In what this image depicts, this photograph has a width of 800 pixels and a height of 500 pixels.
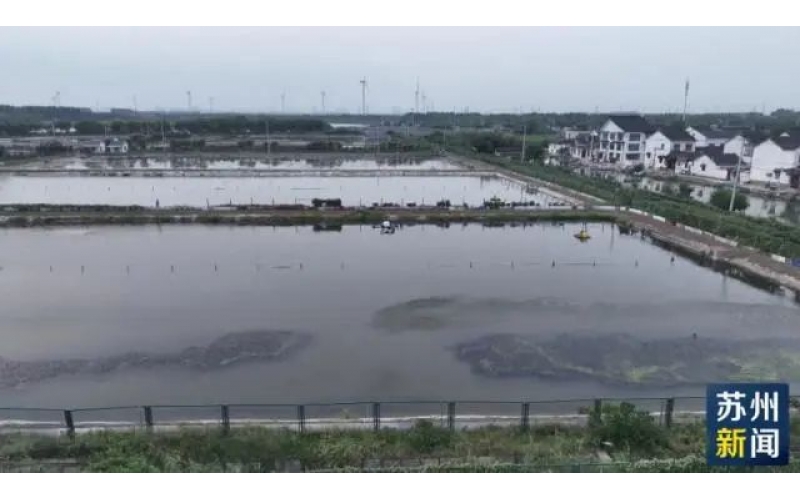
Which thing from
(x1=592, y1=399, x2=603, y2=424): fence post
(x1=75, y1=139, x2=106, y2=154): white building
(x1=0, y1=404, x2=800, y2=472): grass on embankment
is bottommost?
(x1=0, y1=404, x2=800, y2=472): grass on embankment

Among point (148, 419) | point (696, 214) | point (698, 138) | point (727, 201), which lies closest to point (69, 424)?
point (148, 419)

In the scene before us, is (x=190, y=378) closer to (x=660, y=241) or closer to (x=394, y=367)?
(x=394, y=367)

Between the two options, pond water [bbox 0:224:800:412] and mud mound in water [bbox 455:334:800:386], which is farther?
mud mound in water [bbox 455:334:800:386]

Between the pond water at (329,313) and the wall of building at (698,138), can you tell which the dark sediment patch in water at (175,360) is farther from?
the wall of building at (698,138)

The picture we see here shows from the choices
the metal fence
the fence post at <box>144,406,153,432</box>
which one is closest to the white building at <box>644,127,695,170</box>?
the metal fence

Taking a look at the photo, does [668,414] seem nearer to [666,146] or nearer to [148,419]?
[148,419]

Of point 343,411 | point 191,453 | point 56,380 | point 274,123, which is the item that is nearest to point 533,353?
point 343,411

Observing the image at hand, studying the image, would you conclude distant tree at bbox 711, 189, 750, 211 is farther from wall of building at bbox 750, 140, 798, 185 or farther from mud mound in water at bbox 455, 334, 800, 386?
mud mound in water at bbox 455, 334, 800, 386
